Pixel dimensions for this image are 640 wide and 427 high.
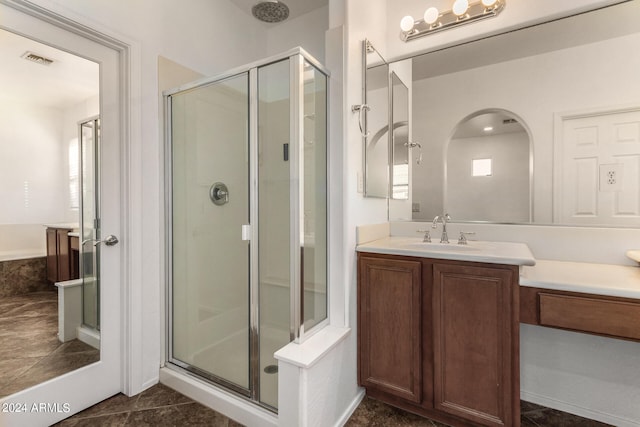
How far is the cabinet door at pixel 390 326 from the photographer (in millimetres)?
1583

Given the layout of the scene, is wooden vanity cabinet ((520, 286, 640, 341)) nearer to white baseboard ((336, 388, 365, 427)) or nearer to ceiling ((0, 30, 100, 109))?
white baseboard ((336, 388, 365, 427))

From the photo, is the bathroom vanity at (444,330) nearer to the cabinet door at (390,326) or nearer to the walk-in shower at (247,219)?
the cabinet door at (390,326)

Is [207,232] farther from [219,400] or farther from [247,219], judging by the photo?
[219,400]

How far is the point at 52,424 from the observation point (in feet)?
5.03

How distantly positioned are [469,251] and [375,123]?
100 cm

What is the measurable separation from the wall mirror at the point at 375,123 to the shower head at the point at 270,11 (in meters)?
1.04

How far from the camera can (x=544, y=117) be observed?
178cm

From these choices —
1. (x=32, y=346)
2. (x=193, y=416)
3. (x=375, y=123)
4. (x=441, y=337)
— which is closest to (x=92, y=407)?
(x=32, y=346)

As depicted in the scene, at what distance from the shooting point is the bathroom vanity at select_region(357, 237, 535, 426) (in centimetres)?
138

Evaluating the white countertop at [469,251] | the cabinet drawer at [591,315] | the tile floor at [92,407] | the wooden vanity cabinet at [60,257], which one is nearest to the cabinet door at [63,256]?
the wooden vanity cabinet at [60,257]

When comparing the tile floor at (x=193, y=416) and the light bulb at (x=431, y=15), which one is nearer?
the tile floor at (x=193, y=416)

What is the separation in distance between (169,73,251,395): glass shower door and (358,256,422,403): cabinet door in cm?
73

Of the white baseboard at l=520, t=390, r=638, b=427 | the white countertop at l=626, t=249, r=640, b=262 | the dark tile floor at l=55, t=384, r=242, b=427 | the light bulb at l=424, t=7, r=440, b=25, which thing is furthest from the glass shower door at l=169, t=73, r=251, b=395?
the white countertop at l=626, t=249, r=640, b=262

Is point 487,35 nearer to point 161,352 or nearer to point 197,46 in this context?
point 197,46
